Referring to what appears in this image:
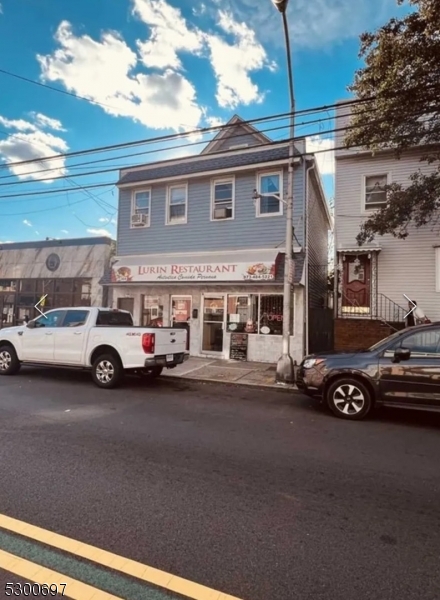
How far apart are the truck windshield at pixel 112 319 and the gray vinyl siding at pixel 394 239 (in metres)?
7.55

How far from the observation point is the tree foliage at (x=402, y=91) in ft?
26.7

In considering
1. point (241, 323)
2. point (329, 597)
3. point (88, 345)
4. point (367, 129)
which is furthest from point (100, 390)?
point (367, 129)

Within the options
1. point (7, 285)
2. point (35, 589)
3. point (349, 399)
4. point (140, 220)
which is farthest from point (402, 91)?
point (7, 285)

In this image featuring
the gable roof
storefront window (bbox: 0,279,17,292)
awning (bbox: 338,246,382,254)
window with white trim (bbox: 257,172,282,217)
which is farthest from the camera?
storefront window (bbox: 0,279,17,292)

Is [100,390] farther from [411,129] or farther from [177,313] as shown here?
[411,129]

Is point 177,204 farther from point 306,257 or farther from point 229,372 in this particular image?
point 229,372

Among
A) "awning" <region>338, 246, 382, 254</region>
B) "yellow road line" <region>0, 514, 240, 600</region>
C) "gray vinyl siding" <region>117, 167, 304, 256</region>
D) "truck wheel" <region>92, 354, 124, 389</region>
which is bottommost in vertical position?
"yellow road line" <region>0, 514, 240, 600</region>

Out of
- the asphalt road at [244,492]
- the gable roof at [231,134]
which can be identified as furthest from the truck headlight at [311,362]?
the gable roof at [231,134]

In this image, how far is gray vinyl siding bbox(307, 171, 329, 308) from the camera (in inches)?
541

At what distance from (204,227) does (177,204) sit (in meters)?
1.65

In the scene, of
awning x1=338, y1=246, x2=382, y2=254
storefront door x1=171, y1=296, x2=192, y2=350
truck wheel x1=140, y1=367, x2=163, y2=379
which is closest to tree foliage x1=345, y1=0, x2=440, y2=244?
awning x1=338, y1=246, x2=382, y2=254

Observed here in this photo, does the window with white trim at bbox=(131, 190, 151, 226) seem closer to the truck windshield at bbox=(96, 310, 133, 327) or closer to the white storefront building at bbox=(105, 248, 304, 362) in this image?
the white storefront building at bbox=(105, 248, 304, 362)

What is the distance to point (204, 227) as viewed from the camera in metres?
14.0

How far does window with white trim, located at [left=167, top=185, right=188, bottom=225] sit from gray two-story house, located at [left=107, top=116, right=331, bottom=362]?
1.6 inches
